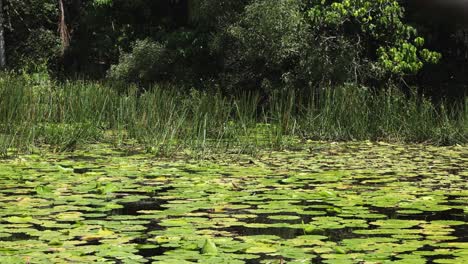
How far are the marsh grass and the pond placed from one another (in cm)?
68

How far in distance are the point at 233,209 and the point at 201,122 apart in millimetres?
3554

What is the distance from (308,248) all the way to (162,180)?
2.43 meters

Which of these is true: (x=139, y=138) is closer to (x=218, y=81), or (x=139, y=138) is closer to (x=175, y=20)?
(x=218, y=81)

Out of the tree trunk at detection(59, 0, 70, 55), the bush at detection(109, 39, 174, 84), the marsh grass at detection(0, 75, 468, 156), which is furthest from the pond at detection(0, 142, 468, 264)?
the tree trunk at detection(59, 0, 70, 55)

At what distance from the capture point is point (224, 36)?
1476 cm

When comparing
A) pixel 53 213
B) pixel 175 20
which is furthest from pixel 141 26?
pixel 53 213

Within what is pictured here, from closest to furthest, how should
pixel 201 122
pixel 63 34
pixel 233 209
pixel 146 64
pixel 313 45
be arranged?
1. pixel 233 209
2. pixel 201 122
3. pixel 313 45
4. pixel 146 64
5. pixel 63 34

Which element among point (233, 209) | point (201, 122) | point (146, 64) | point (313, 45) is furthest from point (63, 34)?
point (233, 209)

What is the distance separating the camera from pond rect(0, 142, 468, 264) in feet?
12.3

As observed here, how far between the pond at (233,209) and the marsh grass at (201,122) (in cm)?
68

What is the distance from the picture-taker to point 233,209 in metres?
4.89

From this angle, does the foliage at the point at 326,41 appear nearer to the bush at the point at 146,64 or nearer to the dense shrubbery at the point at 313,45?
the dense shrubbery at the point at 313,45

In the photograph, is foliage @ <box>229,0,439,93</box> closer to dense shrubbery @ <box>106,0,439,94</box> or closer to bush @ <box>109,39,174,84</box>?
dense shrubbery @ <box>106,0,439,94</box>

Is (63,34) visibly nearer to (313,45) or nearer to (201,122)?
(313,45)
